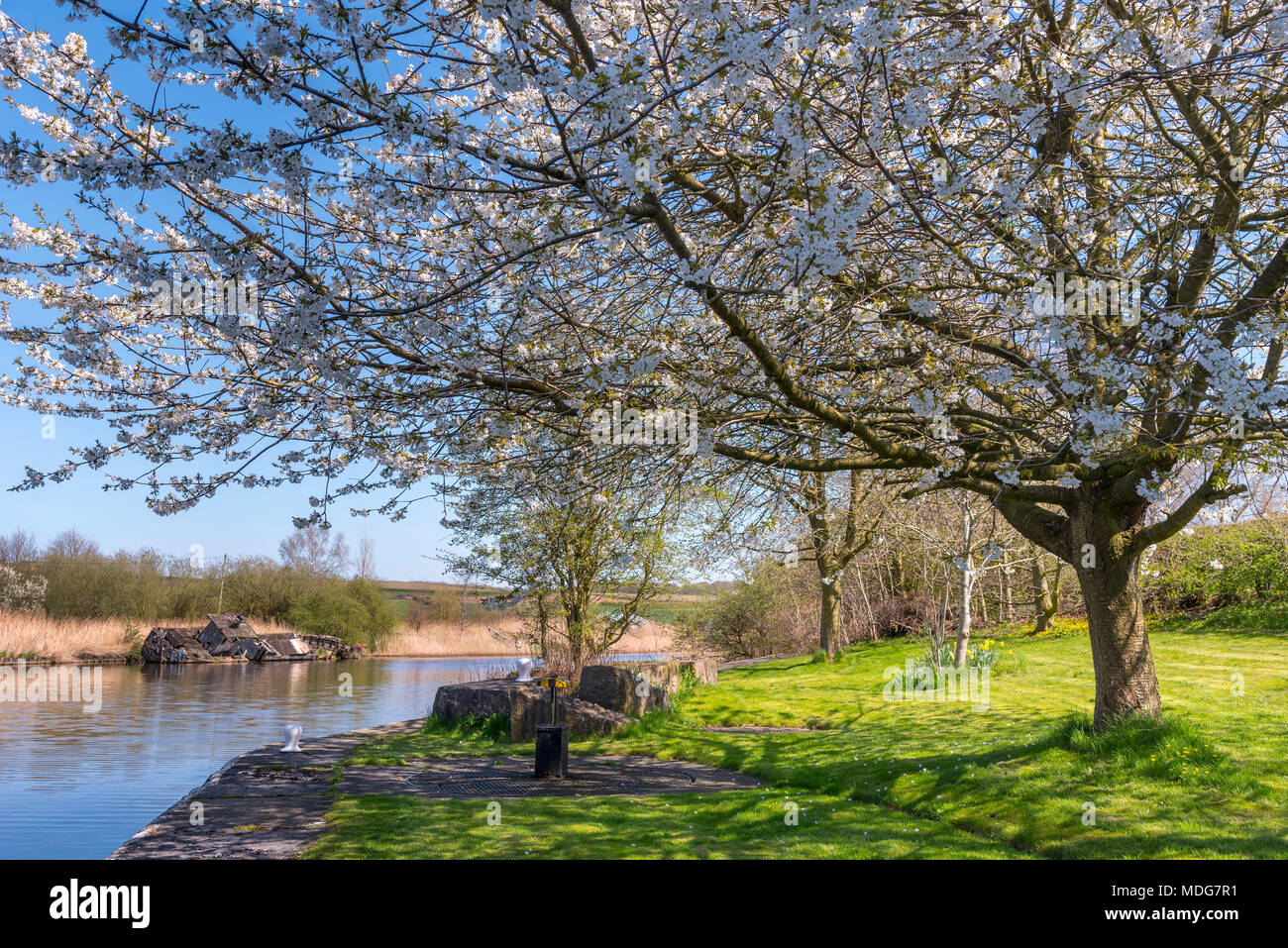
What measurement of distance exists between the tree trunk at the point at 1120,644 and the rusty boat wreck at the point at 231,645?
30.3 m

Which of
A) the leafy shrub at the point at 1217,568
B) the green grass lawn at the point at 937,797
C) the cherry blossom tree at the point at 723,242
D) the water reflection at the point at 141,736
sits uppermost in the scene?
the cherry blossom tree at the point at 723,242

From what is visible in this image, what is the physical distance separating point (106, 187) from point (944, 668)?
13736 millimetres

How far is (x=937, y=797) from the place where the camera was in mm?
7145

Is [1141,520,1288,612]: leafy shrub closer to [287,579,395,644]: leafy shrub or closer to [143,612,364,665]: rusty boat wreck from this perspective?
[143,612,364,665]: rusty boat wreck

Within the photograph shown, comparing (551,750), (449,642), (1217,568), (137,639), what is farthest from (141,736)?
(449,642)

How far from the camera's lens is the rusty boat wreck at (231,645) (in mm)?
29094

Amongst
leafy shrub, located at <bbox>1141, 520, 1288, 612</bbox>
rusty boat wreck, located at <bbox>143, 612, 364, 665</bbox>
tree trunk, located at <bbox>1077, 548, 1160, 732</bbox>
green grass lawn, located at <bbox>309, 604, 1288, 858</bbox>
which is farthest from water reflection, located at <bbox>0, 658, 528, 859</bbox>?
leafy shrub, located at <bbox>1141, 520, 1288, 612</bbox>

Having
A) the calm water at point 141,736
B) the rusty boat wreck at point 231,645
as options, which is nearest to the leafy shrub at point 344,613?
the rusty boat wreck at point 231,645

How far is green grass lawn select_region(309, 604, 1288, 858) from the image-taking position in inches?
227

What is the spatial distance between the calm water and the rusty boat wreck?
10.2 ft

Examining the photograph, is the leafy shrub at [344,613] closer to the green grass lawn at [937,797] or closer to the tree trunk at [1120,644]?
the green grass lawn at [937,797]

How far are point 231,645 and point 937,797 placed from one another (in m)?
30.9
